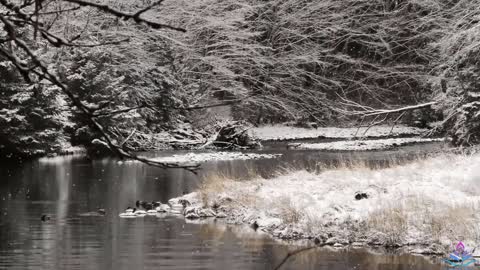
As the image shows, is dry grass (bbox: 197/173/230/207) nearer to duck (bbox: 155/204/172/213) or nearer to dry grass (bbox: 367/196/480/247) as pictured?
duck (bbox: 155/204/172/213)

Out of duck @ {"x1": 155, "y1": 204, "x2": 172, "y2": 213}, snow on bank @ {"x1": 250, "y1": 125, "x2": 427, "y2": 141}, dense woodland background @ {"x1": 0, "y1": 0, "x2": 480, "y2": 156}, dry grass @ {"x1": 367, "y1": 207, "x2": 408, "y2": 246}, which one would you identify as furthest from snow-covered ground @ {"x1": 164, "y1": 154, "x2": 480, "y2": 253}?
snow on bank @ {"x1": 250, "y1": 125, "x2": 427, "y2": 141}

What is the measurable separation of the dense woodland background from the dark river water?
30.9 ft

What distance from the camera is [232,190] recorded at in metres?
14.4

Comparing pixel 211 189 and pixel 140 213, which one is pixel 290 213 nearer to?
pixel 211 189

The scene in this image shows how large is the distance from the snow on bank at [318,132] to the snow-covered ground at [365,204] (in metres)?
19.2

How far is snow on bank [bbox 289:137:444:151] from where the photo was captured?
95.0 ft

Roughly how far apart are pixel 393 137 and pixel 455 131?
12769 mm

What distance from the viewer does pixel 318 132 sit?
3638cm

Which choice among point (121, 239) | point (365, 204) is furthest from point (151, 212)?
point (365, 204)

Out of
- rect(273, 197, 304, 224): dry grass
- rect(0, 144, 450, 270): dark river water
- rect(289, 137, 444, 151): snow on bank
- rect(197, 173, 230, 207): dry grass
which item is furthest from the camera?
rect(289, 137, 444, 151): snow on bank

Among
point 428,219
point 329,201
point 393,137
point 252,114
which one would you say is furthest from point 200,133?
point 428,219

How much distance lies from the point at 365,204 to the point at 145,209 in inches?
176

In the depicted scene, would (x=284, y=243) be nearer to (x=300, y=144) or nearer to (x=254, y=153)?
(x=254, y=153)

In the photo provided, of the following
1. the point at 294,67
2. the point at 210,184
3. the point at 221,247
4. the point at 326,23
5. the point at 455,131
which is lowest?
the point at 221,247
